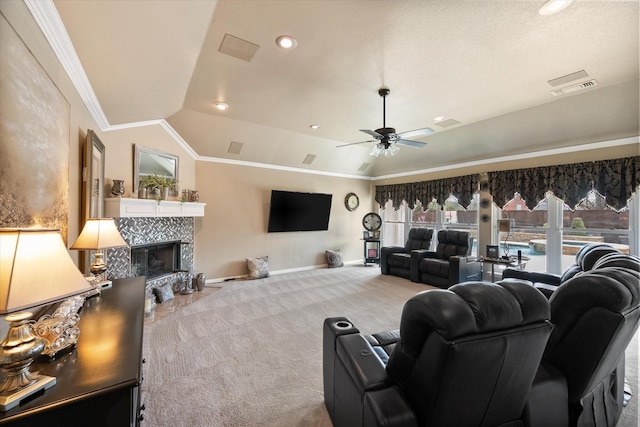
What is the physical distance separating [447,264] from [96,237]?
5296mm

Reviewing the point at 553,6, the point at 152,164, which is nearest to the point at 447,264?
the point at 553,6

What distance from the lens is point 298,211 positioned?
6.53m

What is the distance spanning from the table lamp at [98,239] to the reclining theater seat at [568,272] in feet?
13.8

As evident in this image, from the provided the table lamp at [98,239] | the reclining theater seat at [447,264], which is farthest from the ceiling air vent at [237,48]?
the reclining theater seat at [447,264]

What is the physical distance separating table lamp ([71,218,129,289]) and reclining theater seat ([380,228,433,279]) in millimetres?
5269

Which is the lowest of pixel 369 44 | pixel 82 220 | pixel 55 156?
pixel 82 220

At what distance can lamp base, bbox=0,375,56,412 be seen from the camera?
79 cm

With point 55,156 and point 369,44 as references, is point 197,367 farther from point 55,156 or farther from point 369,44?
point 369,44

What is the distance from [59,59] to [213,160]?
3.74 meters

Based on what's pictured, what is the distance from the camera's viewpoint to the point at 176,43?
7.27 feet

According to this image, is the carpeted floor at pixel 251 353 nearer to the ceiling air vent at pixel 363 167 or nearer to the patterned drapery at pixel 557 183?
the patterned drapery at pixel 557 183

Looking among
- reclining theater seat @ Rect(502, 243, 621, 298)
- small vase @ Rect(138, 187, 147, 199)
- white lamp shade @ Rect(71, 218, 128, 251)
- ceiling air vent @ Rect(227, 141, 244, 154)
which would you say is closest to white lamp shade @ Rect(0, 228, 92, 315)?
white lamp shade @ Rect(71, 218, 128, 251)

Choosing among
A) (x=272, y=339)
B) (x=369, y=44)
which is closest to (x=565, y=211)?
(x=369, y=44)

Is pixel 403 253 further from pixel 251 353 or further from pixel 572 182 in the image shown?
pixel 251 353
